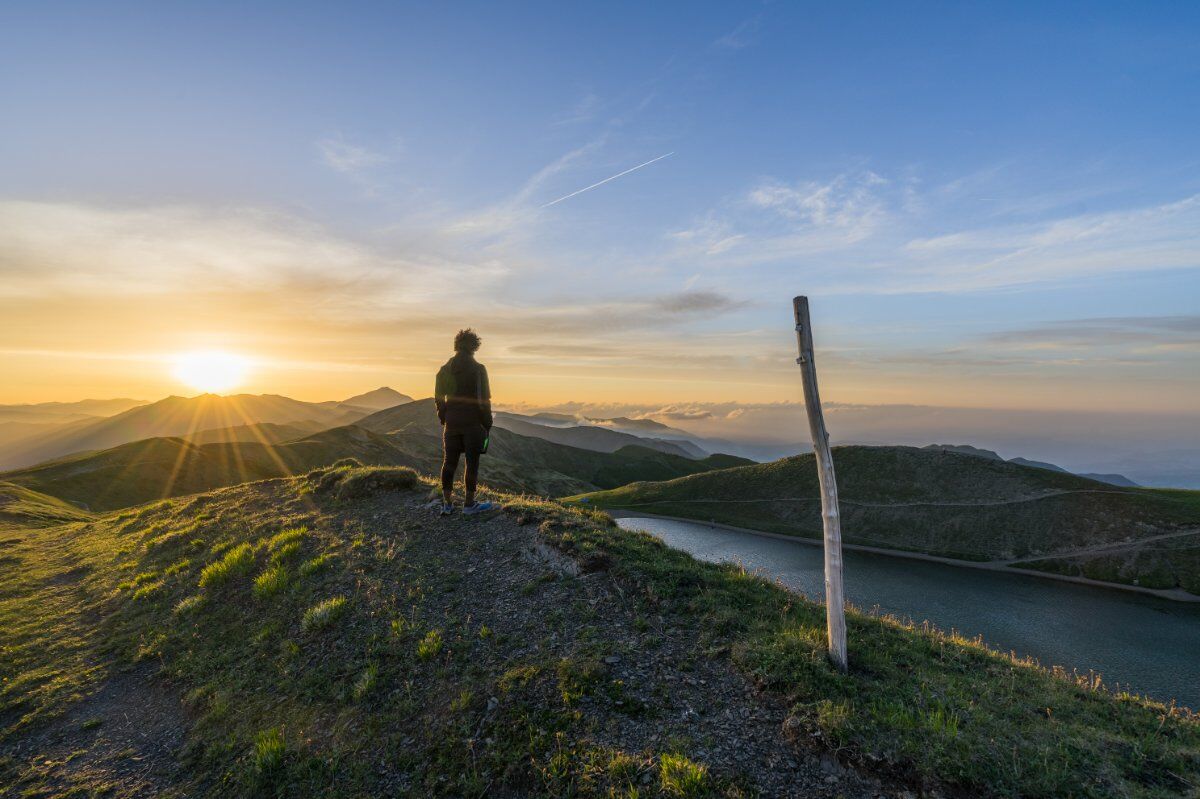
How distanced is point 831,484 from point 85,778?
13.5m

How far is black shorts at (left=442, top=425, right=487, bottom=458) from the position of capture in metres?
14.2

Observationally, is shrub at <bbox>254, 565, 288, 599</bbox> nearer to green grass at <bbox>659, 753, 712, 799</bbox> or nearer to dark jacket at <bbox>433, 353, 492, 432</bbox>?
dark jacket at <bbox>433, 353, 492, 432</bbox>

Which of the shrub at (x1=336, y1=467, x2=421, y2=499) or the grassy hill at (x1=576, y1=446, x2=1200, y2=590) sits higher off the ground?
the shrub at (x1=336, y1=467, x2=421, y2=499)

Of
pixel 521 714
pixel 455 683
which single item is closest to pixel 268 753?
pixel 455 683

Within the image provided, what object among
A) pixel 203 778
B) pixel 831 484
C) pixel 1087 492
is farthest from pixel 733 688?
pixel 1087 492

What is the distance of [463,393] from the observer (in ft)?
46.8

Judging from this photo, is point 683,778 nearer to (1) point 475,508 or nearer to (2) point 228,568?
(1) point 475,508

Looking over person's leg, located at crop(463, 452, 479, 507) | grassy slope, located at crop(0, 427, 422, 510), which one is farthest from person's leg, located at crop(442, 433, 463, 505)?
grassy slope, located at crop(0, 427, 422, 510)

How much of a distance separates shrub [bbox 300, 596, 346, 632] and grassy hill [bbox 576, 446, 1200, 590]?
96.0 m

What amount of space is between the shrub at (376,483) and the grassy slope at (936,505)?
91068 millimetres

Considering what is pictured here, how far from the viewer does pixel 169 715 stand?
31.1 ft

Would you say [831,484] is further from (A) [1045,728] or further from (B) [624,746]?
(B) [624,746]

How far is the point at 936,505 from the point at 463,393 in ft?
357

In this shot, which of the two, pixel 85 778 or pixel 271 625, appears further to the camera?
pixel 271 625
